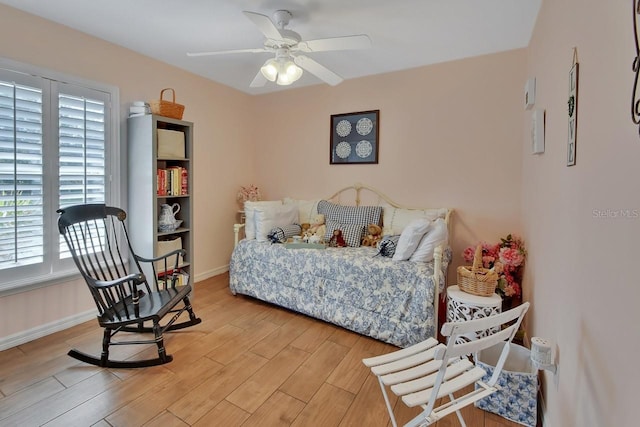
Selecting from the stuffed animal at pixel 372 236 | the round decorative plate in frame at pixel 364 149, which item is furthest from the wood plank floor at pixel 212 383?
the round decorative plate in frame at pixel 364 149

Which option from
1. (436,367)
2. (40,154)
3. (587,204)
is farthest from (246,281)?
(587,204)

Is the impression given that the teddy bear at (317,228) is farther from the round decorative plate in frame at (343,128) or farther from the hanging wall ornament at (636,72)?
the hanging wall ornament at (636,72)

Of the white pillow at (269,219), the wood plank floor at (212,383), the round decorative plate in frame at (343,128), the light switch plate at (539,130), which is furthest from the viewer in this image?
the round decorative plate in frame at (343,128)

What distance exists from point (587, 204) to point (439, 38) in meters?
2.11

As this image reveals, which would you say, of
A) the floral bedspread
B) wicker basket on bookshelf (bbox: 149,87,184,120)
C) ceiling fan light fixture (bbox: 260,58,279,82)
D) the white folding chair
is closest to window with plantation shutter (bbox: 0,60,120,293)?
wicker basket on bookshelf (bbox: 149,87,184,120)

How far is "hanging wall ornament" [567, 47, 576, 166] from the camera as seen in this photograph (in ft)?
4.14

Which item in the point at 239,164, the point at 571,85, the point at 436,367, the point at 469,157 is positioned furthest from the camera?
the point at 239,164

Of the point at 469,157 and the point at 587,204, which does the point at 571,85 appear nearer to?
the point at 587,204

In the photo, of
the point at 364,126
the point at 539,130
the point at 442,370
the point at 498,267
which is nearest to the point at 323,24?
the point at 364,126

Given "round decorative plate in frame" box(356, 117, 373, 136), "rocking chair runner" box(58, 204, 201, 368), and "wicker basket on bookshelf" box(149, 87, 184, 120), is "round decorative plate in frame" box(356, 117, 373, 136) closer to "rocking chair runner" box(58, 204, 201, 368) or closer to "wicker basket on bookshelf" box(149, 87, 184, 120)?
"wicker basket on bookshelf" box(149, 87, 184, 120)

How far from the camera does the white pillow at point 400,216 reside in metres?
3.07

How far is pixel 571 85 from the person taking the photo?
1326mm

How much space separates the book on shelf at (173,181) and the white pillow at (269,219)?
0.77 m

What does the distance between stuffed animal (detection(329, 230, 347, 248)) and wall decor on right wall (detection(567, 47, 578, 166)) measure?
2.08 meters
